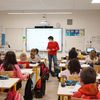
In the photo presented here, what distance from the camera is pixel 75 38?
1195 cm

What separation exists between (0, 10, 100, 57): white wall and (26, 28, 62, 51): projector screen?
25cm

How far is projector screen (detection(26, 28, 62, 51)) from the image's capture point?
12070 mm

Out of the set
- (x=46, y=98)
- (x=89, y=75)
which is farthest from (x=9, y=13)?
(x=89, y=75)

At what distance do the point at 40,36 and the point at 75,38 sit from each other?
69.5 inches

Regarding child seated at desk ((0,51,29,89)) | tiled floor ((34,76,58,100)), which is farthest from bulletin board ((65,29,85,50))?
child seated at desk ((0,51,29,89))

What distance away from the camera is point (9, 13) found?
12.0 m

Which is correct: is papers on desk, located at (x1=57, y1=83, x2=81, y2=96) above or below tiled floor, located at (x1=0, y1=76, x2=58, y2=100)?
above

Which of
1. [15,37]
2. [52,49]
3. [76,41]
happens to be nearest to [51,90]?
[52,49]

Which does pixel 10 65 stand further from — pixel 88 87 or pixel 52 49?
pixel 52 49

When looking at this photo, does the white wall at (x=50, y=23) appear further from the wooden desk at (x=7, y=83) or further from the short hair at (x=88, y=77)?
the short hair at (x=88, y=77)

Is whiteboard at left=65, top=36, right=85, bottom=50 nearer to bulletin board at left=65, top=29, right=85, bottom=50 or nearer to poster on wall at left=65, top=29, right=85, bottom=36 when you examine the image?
bulletin board at left=65, top=29, right=85, bottom=50

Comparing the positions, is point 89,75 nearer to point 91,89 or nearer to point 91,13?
point 91,89

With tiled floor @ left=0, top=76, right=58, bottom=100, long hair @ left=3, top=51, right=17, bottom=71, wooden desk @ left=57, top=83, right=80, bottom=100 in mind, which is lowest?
tiled floor @ left=0, top=76, right=58, bottom=100

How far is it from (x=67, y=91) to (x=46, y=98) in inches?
113
